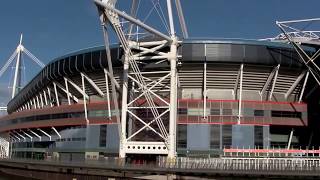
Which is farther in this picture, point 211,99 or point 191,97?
point 191,97

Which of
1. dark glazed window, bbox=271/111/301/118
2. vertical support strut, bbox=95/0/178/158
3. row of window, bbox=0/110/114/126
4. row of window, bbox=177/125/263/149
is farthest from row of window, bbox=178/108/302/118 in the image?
row of window, bbox=0/110/114/126

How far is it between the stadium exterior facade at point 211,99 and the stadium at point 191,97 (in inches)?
5.3

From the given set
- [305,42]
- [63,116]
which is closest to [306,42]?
[305,42]

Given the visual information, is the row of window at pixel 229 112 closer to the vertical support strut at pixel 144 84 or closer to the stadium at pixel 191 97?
the stadium at pixel 191 97

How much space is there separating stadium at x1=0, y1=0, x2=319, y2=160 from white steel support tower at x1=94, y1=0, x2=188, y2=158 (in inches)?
5.1

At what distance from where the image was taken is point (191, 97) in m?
70.2

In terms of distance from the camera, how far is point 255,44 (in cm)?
6594

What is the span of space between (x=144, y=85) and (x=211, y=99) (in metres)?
11.8

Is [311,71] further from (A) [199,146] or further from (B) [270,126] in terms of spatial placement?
(A) [199,146]

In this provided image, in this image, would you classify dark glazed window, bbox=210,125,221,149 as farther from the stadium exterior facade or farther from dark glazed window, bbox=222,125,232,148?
dark glazed window, bbox=222,125,232,148

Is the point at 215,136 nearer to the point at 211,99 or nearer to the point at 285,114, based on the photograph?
the point at 211,99

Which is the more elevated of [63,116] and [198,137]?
[63,116]

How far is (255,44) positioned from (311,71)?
8.27m

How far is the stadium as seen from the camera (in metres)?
61.9
